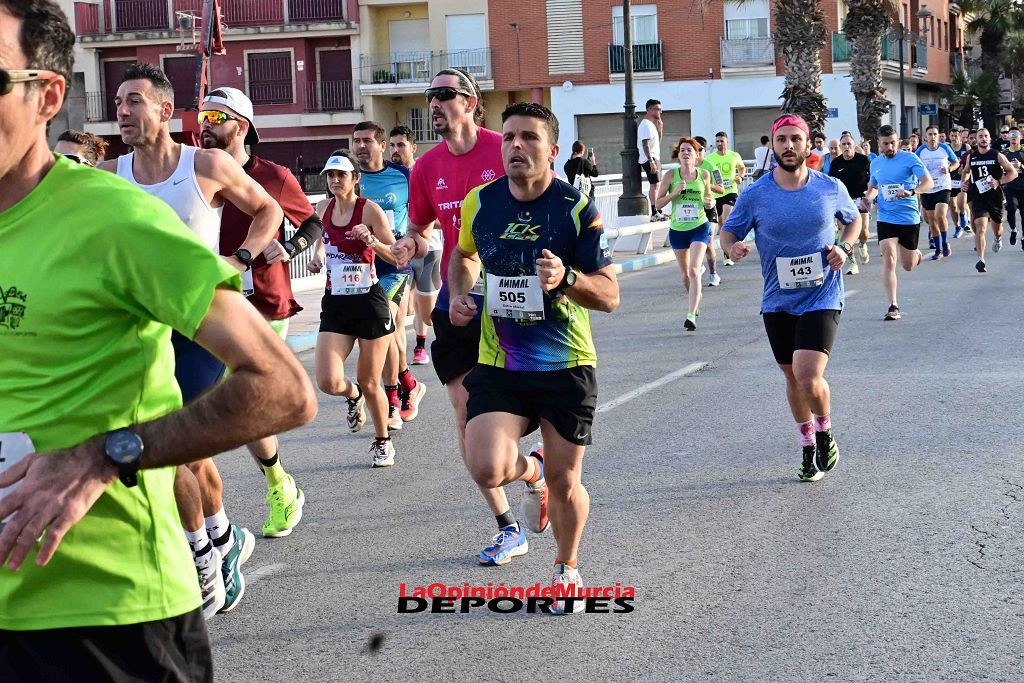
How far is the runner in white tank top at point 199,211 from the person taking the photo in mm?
5148

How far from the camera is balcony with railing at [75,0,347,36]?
2005 inches

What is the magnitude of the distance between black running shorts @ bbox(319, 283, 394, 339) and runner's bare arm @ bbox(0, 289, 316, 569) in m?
6.14

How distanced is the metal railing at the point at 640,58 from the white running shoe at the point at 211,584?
46490 mm

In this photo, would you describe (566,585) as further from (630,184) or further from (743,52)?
(743,52)

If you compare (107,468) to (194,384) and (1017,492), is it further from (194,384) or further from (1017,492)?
(1017,492)

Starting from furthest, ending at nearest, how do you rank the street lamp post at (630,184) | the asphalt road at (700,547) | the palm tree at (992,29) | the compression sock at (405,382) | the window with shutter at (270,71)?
1. the palm tree at (992,29)
2. the window with shutter at (270,71)
3. the street lamp post at (630,184)
4. the compression sock at (405,382)
5. the asphalt road at (700,547)

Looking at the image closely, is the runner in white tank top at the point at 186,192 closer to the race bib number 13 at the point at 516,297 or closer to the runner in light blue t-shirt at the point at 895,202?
the race bib number 13 at the point at 516,297

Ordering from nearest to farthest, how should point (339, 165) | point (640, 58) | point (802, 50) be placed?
point (339, 165)
point (802, 50)
point (640, 58)

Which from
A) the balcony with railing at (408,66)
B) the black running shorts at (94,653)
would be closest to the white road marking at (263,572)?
the black running shorts at (94,653)

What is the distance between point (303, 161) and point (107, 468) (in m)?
49.8

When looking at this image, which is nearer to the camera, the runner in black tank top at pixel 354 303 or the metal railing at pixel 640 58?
the runner in black tank top at pixel 354 303

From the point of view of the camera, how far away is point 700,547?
20.1ft

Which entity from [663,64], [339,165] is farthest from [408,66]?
[339,165]

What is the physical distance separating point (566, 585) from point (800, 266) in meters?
3.00
